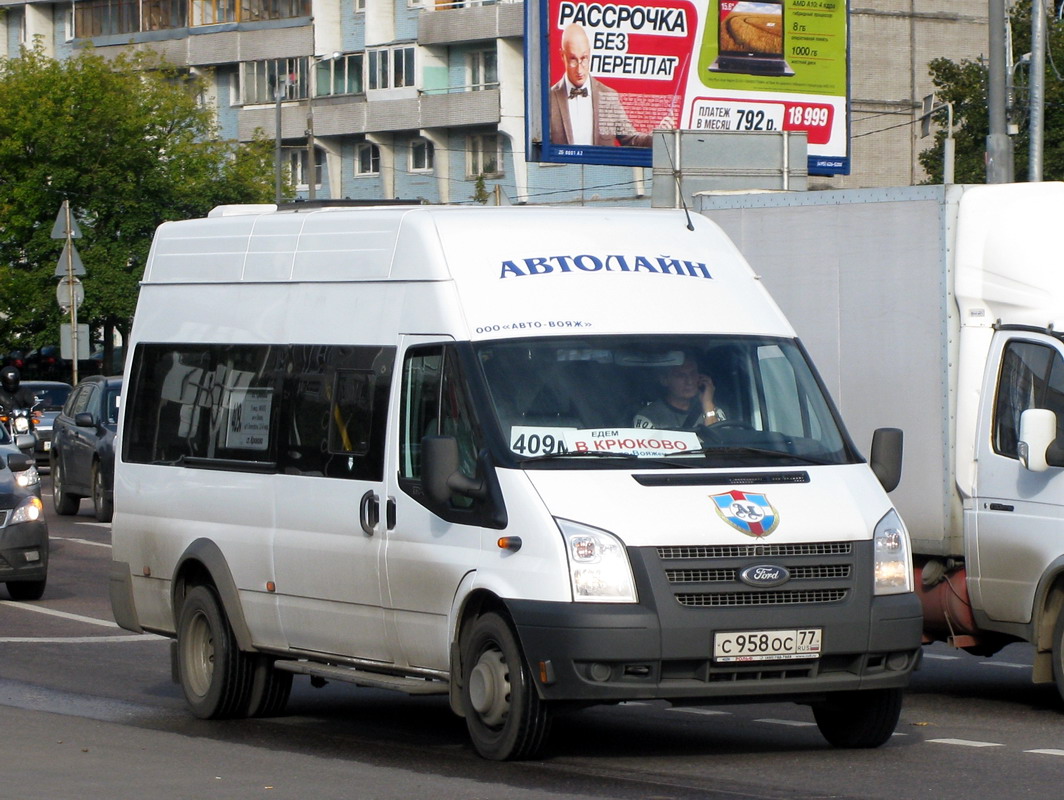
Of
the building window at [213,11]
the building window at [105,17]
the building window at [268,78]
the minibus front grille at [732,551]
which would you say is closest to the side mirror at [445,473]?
the minibus front grille at [732,551]

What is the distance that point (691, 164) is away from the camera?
20266 mm

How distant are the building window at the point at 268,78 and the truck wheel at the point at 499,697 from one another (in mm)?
63410

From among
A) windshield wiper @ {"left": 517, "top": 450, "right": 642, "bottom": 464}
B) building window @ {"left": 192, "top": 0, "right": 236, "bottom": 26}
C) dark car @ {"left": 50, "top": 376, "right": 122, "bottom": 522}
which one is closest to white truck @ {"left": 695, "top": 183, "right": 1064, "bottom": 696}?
windshield wiper @ {"left": 517, "top": 450, "right": 642, "bottom": 464}

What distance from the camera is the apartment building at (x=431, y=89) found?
211 feet

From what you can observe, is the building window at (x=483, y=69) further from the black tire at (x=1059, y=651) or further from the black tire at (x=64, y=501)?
the black tire at (x=1059, y=651)

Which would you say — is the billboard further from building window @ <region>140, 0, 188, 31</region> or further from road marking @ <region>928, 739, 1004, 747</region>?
building window @ <region>140, 0, 188, 31</region>

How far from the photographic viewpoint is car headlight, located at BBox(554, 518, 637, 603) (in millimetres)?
8828

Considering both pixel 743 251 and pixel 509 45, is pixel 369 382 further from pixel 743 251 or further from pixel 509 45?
pixel 509 45

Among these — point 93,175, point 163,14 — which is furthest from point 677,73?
point 163,14

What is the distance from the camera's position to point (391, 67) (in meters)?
68.0

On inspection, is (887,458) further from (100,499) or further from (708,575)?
(100,499)

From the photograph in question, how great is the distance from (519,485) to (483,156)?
57332 mm

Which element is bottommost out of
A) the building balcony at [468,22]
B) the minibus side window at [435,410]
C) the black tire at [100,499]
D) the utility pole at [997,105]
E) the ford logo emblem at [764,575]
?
the black tire at [100,499]

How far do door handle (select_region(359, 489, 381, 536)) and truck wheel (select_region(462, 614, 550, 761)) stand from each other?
0.85m
